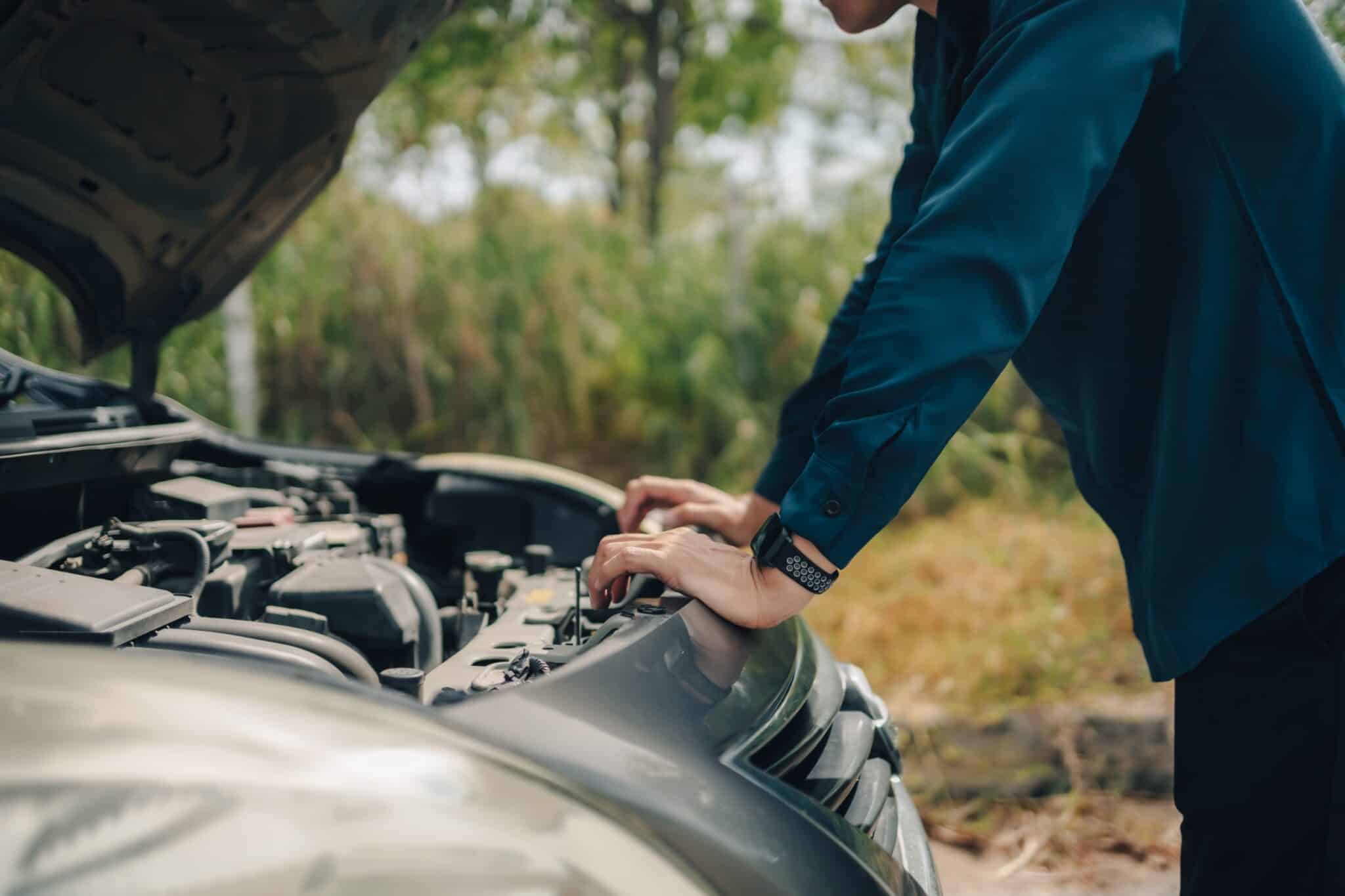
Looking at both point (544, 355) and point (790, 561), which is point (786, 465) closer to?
point (790, 561)

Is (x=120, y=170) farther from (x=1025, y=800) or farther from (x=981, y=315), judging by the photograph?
(x=1025, y=800)

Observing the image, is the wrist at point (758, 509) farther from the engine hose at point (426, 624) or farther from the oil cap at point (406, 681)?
the oil cap at point (406, 681)

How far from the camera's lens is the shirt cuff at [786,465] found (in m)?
1.95

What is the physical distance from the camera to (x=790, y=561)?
1221mm

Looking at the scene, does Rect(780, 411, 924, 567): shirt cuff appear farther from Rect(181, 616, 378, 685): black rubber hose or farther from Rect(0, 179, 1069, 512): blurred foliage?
Rect(0, 179, 1069, 512): blurred foliage

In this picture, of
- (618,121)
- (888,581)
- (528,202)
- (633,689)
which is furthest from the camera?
(618,121)

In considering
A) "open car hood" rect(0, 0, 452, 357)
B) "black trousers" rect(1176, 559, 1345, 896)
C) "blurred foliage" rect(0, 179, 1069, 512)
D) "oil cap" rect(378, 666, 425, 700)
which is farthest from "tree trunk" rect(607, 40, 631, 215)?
"black trousers" rect(1176, 559, 1345, 896)

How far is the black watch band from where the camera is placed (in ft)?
3.98

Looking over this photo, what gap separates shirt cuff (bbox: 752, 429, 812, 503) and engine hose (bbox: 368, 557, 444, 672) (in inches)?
26.0

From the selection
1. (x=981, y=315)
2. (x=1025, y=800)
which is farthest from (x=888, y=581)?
(x=981, y=315)

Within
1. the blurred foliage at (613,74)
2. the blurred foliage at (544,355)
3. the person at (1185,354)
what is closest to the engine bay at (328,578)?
the person at (1185,354)

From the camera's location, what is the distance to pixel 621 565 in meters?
1.34

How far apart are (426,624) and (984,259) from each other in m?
1.19

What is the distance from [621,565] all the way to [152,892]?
699 millimetres
